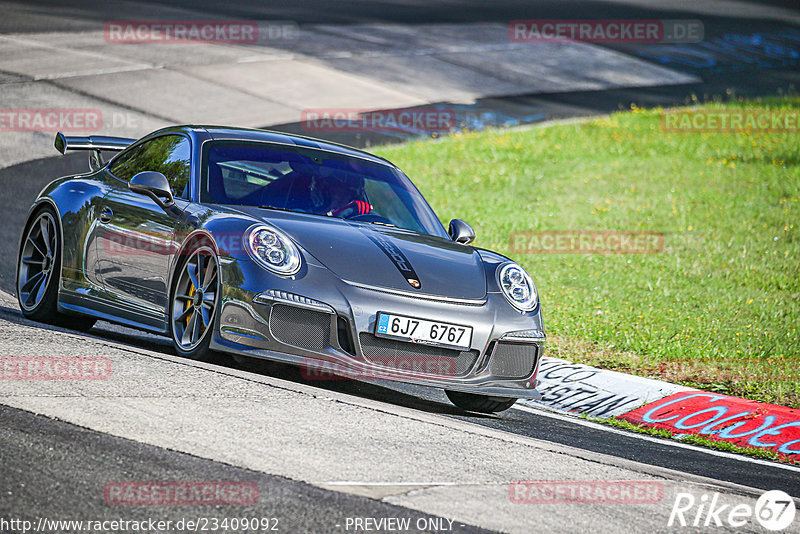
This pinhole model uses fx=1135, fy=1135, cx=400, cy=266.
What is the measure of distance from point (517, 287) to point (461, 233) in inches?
38.8

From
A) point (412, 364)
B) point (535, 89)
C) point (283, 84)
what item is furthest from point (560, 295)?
point (535, 89)

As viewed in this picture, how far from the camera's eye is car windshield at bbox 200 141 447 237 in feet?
22.2

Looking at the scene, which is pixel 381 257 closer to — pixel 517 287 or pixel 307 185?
pixel 517 287

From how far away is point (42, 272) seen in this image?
7617 millimetres

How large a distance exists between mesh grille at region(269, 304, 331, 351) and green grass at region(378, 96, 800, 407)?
3542mm

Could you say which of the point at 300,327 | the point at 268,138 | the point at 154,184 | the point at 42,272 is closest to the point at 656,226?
the point at 268,138

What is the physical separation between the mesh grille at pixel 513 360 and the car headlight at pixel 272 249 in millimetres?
1237

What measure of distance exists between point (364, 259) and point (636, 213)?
969cm

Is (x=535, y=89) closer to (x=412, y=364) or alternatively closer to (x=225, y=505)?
(x=412, y=364)

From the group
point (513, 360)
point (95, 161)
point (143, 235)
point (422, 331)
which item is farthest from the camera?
point (95, 161)

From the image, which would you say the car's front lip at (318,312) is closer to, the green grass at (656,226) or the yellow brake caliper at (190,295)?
the yellow brake caliper at (190,295)

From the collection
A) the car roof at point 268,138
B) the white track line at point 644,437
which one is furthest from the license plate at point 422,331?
the car roof at point 268,138

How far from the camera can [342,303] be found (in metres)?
5.81

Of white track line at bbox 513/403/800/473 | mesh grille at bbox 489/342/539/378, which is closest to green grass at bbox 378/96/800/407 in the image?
white track line at bbox 513/403/800/473
